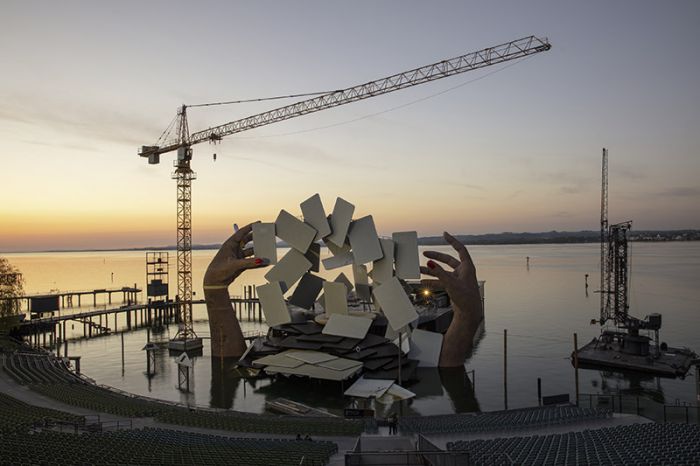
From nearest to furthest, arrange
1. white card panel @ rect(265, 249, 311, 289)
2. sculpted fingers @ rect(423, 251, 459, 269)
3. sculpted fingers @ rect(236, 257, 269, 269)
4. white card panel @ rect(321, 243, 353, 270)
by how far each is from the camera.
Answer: white card panel @ rect(321, 243, 353, 270) < white card panel @ rect(265, 249, 311, 289) < sculpted fingers @ rect(236, 257, 269, 269) < sculpted fingers @ rect(423, 251, 459, 269)

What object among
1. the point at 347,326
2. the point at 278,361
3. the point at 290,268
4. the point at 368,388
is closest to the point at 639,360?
the point at 347,326

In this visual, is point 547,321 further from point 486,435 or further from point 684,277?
point 684,277

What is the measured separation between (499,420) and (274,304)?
19966 mm

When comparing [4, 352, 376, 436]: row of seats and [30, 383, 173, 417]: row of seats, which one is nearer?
[4, 352, 376, 436]: row of seats

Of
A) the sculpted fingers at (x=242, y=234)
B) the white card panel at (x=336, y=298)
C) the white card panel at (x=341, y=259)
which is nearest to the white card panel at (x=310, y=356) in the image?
the white card panel at (x=336, y=298)

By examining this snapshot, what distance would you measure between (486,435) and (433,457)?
735cm

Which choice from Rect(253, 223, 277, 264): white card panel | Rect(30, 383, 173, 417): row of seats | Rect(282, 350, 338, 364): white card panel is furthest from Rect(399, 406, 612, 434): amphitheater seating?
Rect(253, 223, 277, 264): white card panel

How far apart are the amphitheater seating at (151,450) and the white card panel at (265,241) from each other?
22245 millimetres

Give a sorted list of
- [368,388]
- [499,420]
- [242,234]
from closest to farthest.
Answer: [499,420] → [368,388] → [242,234]

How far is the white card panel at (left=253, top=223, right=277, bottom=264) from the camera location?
39.9 meters

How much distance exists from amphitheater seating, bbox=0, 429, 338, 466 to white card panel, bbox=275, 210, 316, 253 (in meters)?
21.4

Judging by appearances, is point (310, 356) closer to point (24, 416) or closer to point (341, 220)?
point (341, 220)

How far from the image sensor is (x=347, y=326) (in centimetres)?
3619

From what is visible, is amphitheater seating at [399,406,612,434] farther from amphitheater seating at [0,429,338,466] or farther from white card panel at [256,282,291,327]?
white card panel at [256,282,291,327]
